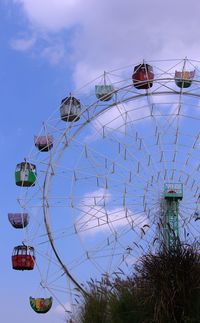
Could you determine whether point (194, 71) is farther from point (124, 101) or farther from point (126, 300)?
point (126, 300)

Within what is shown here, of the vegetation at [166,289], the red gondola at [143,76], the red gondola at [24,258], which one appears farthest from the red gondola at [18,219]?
the vegetation at [166,289]

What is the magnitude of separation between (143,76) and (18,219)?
31.1 ft

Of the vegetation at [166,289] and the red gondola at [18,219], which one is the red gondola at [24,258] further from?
the vegetation at [166,289]

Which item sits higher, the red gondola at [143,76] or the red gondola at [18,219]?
the red gondola at [143,76]

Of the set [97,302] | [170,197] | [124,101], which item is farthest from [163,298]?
[124,101]

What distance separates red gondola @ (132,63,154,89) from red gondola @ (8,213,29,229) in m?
8.55

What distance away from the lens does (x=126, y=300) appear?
58.0 ft

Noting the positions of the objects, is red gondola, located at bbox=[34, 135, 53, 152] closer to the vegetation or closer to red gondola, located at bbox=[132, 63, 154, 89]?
red gondola, located at bbox=[132, 63, 154, 89]

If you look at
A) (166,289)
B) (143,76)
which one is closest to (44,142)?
(143,76)

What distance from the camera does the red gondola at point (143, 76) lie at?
112ft

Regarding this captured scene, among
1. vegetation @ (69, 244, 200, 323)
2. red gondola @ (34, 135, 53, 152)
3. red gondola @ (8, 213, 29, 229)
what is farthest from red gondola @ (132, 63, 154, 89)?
vegetation @ (69, 244, 200, 323)

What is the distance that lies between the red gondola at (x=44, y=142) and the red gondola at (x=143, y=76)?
201 inches

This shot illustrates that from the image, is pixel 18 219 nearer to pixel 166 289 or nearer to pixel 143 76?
pixel 143 76

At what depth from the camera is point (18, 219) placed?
107 ft
